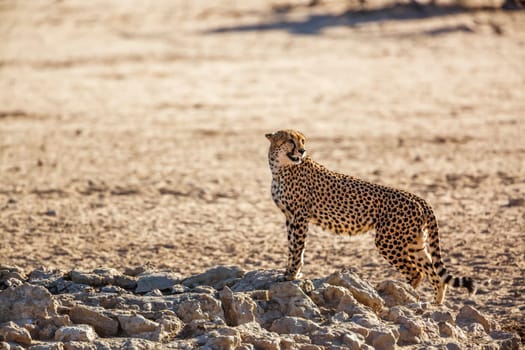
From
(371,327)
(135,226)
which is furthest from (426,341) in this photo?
(135,226)

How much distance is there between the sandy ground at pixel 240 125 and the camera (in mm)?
11312

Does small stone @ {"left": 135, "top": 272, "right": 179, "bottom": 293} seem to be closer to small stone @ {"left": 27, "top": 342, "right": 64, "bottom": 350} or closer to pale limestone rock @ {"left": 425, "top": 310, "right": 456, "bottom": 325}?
small stone @ {"left": 27, "top": 342, "right": 64, "bottom": 350}

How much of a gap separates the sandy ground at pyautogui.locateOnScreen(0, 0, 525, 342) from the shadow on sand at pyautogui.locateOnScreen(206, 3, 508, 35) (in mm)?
81

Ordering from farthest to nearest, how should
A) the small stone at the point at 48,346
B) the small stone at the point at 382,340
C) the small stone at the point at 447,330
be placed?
1. the small stone at the point at 447,330
2. the small stone at the point at 382,340
3. the small stone at the point at 48,346

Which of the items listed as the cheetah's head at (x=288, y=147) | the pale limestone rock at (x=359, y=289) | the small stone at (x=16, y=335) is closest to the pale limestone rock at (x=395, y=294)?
the pale limestone rock at (x=359, y=289)

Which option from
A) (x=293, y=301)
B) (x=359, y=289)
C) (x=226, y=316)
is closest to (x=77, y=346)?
(x=226, y=316)

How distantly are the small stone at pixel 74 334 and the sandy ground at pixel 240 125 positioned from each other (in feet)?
11.8

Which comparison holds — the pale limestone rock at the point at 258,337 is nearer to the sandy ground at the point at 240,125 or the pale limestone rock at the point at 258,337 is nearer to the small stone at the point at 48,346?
the small stone at the point at 48,346

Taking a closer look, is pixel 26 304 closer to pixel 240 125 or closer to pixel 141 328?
pixel 141 328

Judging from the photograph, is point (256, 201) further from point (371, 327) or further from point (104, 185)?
point (371, 327)

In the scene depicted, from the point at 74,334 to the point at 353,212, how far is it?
2864 mm

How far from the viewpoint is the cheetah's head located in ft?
28.7

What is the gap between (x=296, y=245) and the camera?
28.7 feet

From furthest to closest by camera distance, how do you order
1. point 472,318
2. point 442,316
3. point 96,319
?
point 472,318 < point 442,316 < point 96,319
